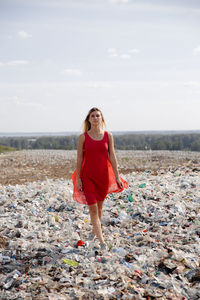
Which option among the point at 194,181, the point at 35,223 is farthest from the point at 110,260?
the point at 194,181

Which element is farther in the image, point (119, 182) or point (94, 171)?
point (119, 182)

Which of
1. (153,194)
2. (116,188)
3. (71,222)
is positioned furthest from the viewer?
(153,194)

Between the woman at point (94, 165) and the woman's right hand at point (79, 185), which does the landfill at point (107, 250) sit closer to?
the woman at point (94, 165)

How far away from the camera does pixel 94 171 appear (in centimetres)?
394

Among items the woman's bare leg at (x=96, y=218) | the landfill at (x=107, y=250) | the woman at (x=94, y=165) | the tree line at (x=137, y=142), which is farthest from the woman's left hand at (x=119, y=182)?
the tree line at (x=137, y=142)

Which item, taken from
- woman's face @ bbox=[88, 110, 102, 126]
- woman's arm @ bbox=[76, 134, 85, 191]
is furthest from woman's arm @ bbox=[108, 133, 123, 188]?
woman's arm @ bbox=[76, 134, 85, 191]

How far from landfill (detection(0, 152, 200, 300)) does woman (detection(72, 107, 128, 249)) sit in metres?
0.46

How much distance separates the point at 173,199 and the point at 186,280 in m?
2.75

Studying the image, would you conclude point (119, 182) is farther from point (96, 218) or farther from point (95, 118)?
point (95, 118)

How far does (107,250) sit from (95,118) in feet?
5.43

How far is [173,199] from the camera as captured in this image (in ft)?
19.5

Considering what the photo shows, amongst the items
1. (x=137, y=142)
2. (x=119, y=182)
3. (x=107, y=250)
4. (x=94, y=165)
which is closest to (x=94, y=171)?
(x=94, y=165)

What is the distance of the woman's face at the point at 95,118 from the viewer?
394 centimetres

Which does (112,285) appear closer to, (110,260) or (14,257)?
(110,260)
